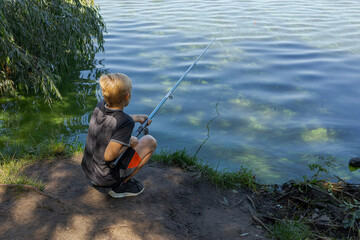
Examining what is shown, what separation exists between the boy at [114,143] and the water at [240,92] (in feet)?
6.41

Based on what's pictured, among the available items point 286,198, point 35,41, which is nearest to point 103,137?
point 286,198

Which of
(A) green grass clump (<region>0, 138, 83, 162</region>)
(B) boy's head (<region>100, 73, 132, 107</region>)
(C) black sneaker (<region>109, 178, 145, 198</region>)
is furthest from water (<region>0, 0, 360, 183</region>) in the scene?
(B) boy's head (<region>100, 73, 132, 107</region>)

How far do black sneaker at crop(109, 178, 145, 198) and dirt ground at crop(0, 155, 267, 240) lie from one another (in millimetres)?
59

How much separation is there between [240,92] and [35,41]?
3.95 metres

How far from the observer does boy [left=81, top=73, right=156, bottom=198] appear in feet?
9.75

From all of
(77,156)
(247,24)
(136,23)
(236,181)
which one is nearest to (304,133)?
(236,181)

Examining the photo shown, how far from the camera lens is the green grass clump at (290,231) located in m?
3.28

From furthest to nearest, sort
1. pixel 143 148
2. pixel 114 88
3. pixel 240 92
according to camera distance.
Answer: pixel 240 92, pixel 143 148, pixel 114 88

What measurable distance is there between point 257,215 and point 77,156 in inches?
84.5

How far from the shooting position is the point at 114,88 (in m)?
2.94

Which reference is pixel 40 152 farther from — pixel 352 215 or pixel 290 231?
pixel 352 215

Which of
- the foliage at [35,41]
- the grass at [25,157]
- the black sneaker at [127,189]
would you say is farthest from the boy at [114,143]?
the foliage at [35,41]

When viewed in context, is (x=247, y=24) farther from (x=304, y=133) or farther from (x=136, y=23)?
(x=304, y=133)

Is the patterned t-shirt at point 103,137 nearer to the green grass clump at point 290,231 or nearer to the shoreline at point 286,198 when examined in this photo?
the shoreline at point 286,198
